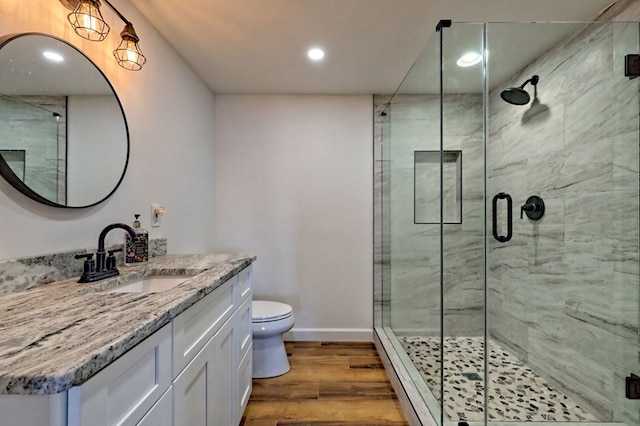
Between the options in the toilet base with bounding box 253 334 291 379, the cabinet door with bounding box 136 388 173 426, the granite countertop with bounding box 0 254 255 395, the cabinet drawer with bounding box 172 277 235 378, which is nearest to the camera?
the granite countertop with bounding box 0 254 255 395

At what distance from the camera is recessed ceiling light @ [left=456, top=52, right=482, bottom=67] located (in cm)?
177

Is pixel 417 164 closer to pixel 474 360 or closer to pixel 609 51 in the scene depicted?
pixel 609 51

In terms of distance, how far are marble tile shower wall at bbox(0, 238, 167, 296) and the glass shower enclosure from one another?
1719 millimetres

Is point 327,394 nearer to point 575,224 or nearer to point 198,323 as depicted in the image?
point 198,323

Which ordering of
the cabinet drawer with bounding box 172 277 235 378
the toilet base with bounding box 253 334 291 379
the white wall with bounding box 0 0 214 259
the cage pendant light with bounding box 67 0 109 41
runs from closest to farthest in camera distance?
the cabinet drawer with bounding box 172 277 235 378, the white wall with bounding box 0 0 214 259, the cage pendant light with bounding box 67 0 109 41, the toilet base with bounding box 253 334 291 379

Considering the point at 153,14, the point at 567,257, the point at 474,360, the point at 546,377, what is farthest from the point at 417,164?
the point at 153,14

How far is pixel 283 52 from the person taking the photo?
2039mm

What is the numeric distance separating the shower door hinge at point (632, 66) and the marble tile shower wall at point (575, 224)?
0.02m

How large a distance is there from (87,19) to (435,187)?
2.15 meters

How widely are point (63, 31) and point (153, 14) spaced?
63 cm

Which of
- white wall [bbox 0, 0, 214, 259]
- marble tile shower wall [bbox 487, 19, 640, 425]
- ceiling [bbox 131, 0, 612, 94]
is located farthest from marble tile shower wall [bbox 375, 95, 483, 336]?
white wall [bbox 0, 0, 214, 259]

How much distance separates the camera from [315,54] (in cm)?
208

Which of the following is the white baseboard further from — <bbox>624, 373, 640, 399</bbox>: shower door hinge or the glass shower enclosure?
<bbox>624, 373, 640, 399</bbox>: shower door hinge

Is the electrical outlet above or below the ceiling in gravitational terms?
Answer: below
